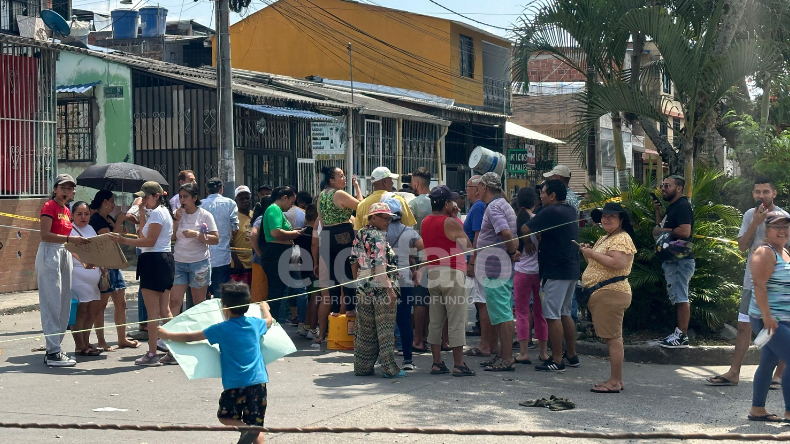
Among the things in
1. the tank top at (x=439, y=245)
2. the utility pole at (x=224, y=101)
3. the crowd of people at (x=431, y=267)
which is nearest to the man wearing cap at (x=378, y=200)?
the crowd of people at (x=431, y=267)

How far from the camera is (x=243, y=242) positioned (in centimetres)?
1086

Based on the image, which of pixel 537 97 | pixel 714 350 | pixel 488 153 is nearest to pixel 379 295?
pixel 714 350

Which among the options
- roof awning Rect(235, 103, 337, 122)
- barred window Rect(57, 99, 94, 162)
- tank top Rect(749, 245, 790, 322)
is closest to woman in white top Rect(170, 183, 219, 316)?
tank top Rect(749, 245, 790, 322)

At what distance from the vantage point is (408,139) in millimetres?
23984

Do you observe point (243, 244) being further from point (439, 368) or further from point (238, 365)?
point (238, 365)

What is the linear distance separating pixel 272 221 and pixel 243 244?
89 centimetres

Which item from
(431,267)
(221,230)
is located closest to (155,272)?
(221,230)

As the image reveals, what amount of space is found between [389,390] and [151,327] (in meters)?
2.58

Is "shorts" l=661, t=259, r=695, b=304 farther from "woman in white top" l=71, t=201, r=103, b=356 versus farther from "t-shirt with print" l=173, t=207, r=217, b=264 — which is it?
"woman in white top" l=71, t=201, r=103, b=356

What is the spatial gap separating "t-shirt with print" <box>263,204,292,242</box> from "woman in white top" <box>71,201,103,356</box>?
77.3 inches

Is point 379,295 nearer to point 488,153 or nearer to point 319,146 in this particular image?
point 319,146

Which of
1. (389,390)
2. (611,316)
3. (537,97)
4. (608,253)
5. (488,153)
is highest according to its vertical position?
(537,97)

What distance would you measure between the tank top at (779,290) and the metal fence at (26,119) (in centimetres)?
1194

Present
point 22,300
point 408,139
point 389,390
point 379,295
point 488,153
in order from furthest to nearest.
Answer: point 408,139 < point 488,153 < point 22,300 < point 379,295 < point 389,390
